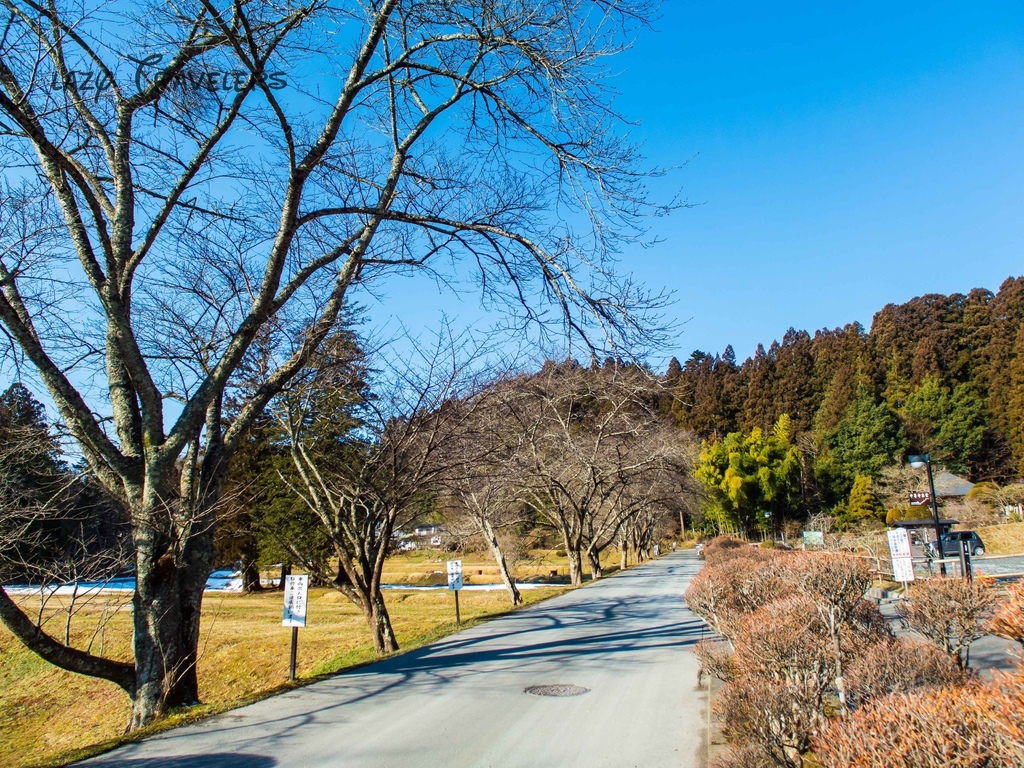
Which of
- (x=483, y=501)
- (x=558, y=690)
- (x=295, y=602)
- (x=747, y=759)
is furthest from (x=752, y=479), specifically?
(x=747, y=759)

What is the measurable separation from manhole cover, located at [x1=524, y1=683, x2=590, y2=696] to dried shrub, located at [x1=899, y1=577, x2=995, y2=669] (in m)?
3.26

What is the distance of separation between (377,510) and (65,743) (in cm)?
701

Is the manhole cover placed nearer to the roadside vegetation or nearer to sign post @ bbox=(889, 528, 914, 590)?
the roadside vegetation

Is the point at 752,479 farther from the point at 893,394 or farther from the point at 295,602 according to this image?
the point at 295,602

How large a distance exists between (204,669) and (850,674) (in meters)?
15.0

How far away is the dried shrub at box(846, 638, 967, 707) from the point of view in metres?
3.65

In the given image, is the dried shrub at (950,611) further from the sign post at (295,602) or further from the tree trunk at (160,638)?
the tree trunk at (160,638)

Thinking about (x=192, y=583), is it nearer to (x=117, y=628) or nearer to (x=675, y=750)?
(x=675, y=750)

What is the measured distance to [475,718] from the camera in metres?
6.01

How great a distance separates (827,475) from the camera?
55156mm

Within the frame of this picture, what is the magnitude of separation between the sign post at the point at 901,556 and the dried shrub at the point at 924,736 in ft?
31.4

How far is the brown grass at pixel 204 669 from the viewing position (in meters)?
12.2

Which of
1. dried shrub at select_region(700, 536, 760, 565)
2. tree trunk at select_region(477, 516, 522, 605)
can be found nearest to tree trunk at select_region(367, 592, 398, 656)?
dried shrub at select_region(700, 536, 760, 565)

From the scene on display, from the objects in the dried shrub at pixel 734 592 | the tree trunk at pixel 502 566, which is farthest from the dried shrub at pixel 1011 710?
the tree trunk at pixel 502 566
